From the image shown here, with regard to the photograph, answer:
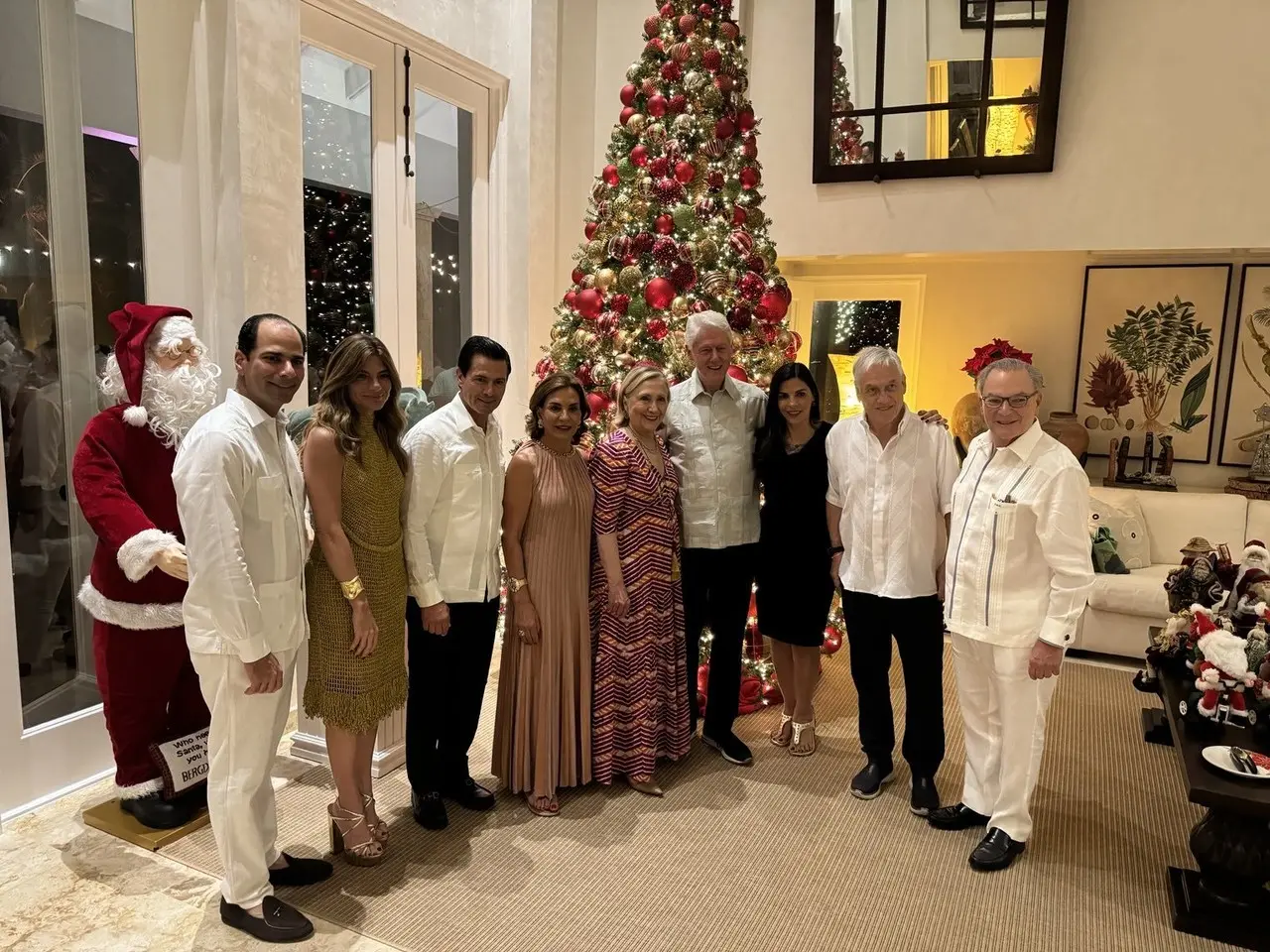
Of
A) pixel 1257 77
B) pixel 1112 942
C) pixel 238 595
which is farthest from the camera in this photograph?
pixel 1257 77

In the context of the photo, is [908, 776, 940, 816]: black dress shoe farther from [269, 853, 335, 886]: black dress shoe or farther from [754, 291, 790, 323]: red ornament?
[754, 291, 790, 323]: red ornament

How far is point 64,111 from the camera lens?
300 cm

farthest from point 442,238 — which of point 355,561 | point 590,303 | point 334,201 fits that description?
point 355,561

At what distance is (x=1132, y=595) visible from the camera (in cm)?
451

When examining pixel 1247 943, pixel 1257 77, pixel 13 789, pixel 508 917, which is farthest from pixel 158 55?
pixel 1257 77

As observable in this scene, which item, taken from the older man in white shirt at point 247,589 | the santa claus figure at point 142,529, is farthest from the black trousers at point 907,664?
the santa claus figure at point 142,529

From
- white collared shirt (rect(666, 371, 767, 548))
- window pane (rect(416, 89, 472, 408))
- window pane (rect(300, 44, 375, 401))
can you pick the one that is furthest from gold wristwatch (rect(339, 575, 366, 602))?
window pane (rect(416, 89, 472, 408))

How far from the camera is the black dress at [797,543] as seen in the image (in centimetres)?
313

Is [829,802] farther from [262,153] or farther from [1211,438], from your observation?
[1211,438]

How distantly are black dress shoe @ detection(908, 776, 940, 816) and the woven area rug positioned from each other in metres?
0.04

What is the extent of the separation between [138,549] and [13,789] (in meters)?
1.13

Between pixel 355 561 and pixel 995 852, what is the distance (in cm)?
213

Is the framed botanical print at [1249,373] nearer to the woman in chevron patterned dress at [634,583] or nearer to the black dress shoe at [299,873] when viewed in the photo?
the woman in chevron patterned dress at [634,583]

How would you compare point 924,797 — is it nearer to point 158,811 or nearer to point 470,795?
point 470,795
